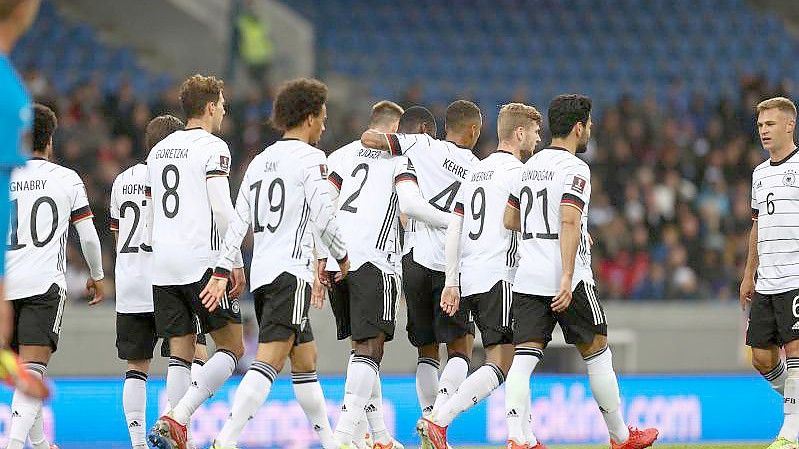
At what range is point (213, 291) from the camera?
25.3 feet

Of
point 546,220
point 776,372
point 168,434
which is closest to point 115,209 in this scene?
point 168,434

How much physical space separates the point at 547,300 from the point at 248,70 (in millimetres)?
13968

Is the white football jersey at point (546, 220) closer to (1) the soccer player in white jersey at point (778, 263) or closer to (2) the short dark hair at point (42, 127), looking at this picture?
(1) the soccer player in white jersey at point (778, 263)

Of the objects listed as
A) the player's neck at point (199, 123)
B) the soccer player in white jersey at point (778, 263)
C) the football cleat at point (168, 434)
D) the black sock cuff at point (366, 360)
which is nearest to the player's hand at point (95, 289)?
the football cleat at point (168, 434)

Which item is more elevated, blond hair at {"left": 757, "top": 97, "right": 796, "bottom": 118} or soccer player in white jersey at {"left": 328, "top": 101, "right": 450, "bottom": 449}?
blond hair at {"left": 757, "top": 97, "right": 796, "bottom": 118}

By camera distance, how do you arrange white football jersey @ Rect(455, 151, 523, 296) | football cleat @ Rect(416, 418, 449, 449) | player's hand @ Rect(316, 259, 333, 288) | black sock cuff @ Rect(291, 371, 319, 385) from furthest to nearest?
white football jersey @ Rect(455, 151, 523, 296)
football cleat @ Rect(416, 418, 449, 449)
player's hand @ Rect(316, 259, 333, 288)
black sock cuff @ Rect(291, 371, 319, 385)

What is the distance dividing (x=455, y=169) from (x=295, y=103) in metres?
1.67

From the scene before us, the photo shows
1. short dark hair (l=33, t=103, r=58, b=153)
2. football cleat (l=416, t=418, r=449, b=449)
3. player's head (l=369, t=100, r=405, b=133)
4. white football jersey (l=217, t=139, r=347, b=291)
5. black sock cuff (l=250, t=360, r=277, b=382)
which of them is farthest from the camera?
player's head (l=369, t=100, r=405, b=133)

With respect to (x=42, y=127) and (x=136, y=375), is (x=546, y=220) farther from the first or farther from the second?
(x=42, y=127)

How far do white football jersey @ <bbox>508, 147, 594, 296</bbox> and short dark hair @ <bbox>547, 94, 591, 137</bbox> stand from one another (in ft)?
0.47

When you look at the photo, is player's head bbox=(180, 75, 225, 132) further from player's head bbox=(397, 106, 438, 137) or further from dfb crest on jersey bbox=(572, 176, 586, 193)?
dfb crest on jersey bbox=(572, 176, 586, 193)

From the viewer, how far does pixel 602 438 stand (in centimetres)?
1425

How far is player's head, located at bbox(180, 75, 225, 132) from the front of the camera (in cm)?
838

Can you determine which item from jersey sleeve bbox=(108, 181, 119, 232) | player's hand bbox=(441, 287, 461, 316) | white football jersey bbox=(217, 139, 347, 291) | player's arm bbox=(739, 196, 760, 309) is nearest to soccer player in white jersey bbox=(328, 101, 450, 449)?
player's hand bbox=(441, 287, 461, 316)
